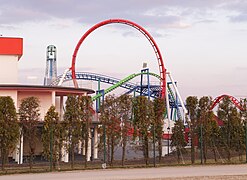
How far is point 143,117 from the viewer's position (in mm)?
25938

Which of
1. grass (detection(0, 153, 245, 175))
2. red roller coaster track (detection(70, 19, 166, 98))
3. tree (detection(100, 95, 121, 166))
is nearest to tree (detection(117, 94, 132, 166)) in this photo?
tree (detection(100, 95, 121, 166))

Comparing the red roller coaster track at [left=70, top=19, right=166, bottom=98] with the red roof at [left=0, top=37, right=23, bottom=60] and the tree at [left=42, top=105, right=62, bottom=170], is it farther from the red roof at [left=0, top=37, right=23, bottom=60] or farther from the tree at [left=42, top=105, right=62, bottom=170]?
the tree at [left=42, top=105, right=62, bottom=170]

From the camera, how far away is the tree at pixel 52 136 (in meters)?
23.8

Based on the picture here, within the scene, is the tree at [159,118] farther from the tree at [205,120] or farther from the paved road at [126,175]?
the paved road at [126,175]

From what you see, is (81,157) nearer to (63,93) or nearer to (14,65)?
(63,93)

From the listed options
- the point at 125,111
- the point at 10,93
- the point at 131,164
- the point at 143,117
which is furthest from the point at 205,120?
the point at 10,93

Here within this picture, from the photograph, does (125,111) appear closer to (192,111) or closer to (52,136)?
(192,111)

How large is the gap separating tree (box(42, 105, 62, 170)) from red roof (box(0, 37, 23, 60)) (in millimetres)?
11484

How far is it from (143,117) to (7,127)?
25.4 feet

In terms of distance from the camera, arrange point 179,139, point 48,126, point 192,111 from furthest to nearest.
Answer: point 179,139 → point 192,111 → point 48,126

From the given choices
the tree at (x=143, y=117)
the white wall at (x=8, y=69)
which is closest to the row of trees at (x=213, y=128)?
the tree at (x=143, y=117)

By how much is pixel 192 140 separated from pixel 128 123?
4.03 metres

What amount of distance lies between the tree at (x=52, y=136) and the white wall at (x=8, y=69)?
1131 centimetres

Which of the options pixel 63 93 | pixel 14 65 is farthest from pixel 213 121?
pixel 14 65
